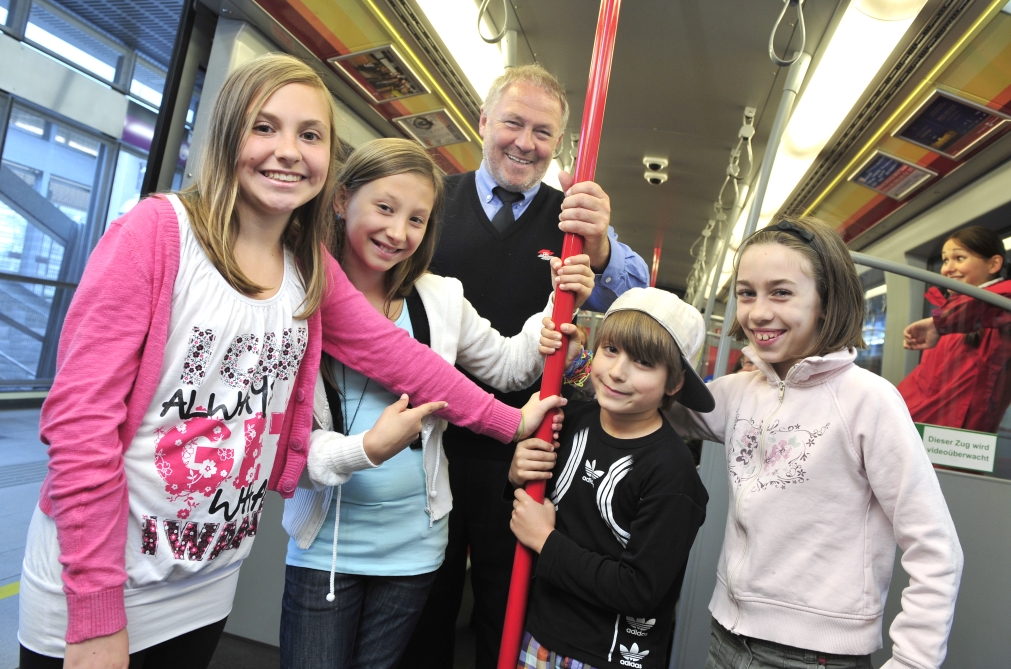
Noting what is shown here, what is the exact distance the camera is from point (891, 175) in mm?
3418

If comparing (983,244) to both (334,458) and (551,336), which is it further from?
(334,458)

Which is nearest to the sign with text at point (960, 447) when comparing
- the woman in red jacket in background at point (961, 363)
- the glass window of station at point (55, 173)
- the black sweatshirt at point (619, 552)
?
the woman in red jacket in background at point (961, 363)

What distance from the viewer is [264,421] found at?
1082 millimetres

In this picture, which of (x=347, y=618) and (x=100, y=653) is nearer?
(x=100, y=653)

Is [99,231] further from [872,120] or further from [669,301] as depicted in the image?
[872,120]

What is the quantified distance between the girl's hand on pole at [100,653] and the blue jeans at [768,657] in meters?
1.10

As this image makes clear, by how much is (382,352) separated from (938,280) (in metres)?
1.74

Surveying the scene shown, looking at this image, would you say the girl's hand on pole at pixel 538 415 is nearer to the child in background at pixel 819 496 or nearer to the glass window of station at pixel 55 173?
the child in background at pixel 819 496

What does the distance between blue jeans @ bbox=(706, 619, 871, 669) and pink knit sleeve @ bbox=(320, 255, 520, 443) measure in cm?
73

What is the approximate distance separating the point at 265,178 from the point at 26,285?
3452 millimetres

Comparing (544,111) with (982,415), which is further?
(982,415)

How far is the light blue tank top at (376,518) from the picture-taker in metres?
1.25

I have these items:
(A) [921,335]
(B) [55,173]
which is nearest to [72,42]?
(B) [55,173]

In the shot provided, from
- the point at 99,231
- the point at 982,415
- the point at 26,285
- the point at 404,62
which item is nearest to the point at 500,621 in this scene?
the point at 982,415
